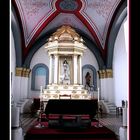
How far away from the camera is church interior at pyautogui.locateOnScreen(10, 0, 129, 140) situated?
10.2 metres

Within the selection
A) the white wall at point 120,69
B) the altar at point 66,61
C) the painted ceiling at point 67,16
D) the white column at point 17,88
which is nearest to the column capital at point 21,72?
the white column at point 17,88

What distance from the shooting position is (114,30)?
37.0ft

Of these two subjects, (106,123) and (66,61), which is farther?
(66,61)

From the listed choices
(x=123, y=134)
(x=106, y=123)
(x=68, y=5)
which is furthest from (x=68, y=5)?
(x=123, y=134)

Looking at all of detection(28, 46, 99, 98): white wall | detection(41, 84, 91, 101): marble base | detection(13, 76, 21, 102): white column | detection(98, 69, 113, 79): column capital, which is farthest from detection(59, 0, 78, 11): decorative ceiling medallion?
detection(13, 76, 21, 102): white column

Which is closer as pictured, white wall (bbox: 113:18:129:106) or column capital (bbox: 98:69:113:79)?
white wall (bbox: 113:18:129:106)

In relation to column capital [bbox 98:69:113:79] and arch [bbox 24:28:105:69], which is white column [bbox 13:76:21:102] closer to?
arch [bbox 24:28:105:69]

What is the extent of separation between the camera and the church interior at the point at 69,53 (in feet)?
33.4

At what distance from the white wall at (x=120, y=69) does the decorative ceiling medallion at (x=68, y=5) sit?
9.07 ft

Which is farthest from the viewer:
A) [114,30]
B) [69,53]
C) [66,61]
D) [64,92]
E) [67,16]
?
[67,16]

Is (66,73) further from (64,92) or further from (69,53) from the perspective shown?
(64,92)

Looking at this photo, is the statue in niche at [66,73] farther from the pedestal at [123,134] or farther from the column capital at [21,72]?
the pedestal at [123,134]

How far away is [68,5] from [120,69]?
431cm

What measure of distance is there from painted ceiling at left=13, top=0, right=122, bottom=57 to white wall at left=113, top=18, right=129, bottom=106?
76 centimetres
